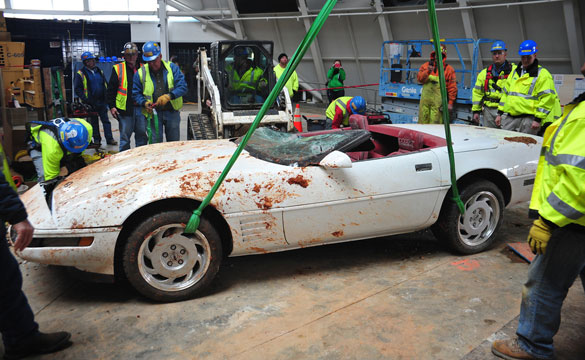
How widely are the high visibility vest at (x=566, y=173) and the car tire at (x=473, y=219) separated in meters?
1.55

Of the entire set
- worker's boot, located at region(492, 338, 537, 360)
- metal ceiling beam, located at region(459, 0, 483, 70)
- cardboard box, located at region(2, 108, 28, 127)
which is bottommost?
worker's boot, located at region(492, 338, 537, 360)

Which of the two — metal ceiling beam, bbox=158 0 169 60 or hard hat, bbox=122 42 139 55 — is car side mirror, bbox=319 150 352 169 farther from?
metal ceiling beam, bbox=158 0 169 60

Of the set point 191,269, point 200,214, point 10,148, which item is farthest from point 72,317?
point 10,148

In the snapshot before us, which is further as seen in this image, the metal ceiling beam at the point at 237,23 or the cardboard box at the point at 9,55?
the metal ceiling beam at the point at 237,23

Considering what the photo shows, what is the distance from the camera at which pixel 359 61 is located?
15188mm

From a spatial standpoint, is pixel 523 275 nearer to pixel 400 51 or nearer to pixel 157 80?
pixel 157 80

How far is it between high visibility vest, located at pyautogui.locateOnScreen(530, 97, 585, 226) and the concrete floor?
953 mm

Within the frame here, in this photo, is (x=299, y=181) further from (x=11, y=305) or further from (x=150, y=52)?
(x=150, y=52)

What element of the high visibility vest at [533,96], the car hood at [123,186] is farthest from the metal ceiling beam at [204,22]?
the car hood at [123,186]

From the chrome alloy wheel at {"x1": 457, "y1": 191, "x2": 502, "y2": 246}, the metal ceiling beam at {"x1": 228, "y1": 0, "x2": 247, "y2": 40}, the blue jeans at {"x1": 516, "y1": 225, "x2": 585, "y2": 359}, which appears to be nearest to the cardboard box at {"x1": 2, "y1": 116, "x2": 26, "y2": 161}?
the chrome alloy wheel at {"x1": 457, "y1": 191, "x2": 502, "y2": 246}

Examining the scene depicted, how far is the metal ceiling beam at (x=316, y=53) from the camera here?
15295 mm

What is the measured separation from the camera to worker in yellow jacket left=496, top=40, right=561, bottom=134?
588 centimetres

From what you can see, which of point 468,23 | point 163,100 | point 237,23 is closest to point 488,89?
point 163,100

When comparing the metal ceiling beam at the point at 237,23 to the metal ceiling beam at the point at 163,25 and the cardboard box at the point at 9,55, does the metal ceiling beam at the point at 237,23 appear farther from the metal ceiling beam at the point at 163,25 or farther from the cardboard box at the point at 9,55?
the cardboard box at the point at 9,55
